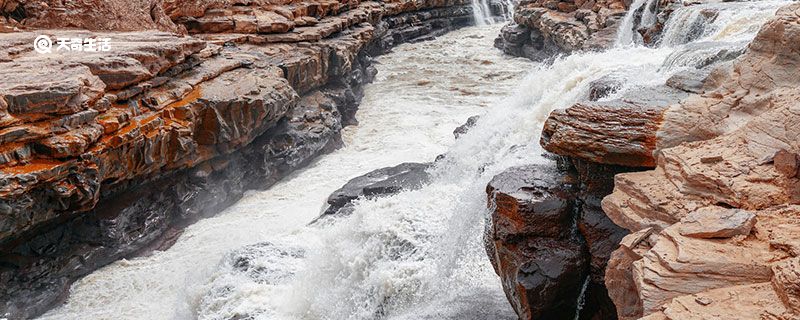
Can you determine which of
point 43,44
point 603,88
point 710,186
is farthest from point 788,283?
point 43,44

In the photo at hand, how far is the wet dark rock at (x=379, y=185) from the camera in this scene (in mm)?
11531

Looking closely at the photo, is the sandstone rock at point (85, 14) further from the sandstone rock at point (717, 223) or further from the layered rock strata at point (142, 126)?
the sandstone rock at point (717, 223)

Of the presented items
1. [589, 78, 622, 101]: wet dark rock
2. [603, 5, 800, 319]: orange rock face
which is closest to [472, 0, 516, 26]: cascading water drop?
[589, 78, 622, 101]: wet dark rock

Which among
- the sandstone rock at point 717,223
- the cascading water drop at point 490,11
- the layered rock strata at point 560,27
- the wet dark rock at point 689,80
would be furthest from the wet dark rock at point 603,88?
the cascading water drop at point 490,11

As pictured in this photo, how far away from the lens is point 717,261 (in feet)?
14.2

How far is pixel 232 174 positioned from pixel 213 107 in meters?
1.77

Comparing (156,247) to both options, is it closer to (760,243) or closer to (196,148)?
(196,148)

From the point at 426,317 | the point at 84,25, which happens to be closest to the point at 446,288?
the point at 426,317

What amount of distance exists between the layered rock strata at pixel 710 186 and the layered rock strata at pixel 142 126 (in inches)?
293

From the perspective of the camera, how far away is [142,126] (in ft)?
36.0

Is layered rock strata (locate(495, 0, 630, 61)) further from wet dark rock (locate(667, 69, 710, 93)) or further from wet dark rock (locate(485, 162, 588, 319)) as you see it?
wet dark rock (locate(485, 162, 588, 319))

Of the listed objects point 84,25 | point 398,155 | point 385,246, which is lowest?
point 398,155

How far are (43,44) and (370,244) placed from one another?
8.37 m

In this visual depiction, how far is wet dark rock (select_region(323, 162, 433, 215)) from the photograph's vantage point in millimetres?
11531
